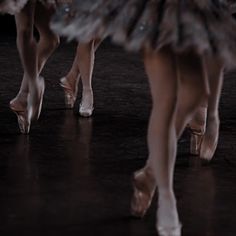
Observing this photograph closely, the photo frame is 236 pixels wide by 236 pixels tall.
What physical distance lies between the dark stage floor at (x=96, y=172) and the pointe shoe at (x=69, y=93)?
2.1 inches

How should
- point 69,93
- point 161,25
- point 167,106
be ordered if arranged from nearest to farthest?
point 161,25
point 167,106
point 69,93

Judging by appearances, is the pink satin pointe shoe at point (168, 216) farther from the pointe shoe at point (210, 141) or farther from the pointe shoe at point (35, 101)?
the pointe shoe at point (35, 101)

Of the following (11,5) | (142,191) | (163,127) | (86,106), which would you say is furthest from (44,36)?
(163,127)

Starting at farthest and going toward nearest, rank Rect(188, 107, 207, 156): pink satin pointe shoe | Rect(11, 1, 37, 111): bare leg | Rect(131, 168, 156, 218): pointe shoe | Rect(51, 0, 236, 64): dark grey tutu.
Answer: Rect(11, 1, 37, 111): bare leg → Rect(188, 107, 207, 156): pink satin pointe shoe → Rect(131, 168, 156, 218): pointe shoe → Rect(51, 0, 236, 64): dark grey tutu

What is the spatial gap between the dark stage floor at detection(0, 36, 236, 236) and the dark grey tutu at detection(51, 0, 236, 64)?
0.73m

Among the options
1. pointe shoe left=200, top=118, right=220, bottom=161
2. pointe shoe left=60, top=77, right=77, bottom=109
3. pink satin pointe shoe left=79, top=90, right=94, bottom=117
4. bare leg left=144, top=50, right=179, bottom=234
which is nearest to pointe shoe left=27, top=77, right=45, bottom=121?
pink satin pointe shoe left=79, top=90, right=94, bottom=117

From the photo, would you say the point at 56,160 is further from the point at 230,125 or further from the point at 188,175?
the point at 230,125

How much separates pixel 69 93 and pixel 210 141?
1447 mm

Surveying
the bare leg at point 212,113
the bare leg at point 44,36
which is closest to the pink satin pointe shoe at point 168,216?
the bare leg at point 212,113

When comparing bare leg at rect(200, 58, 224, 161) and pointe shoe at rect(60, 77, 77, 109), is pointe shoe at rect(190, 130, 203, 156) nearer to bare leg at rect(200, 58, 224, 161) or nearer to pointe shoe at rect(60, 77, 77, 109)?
bare leg at rect(200, 58, 224, 161)

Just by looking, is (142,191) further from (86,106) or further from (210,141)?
(86,106)

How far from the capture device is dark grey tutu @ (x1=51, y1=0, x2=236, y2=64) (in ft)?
7.82

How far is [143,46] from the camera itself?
2.44 meters

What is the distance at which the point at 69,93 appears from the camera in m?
4.93
